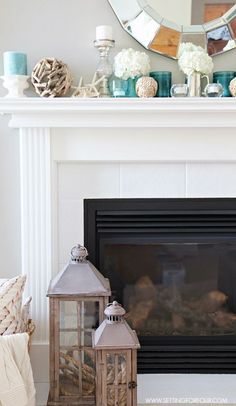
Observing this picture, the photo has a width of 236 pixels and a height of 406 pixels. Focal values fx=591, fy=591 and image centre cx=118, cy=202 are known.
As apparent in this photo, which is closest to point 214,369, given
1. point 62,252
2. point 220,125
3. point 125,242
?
point 125,242

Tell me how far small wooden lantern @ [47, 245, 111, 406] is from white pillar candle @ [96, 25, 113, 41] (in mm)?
872

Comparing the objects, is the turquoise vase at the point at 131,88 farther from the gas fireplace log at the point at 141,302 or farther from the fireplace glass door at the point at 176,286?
the gas fireplace log at the point at 141,302

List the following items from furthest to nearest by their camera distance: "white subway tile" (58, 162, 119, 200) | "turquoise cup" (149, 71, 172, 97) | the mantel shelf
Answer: "white subway tile" (58, 162, 119, 200)
"turquoise cup" (149, 71, 172, 97)
the mantel shelf

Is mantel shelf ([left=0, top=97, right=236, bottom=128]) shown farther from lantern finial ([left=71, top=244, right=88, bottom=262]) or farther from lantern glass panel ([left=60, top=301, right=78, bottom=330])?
lantern glass panel ([left=60, top=301, right=78, bottom=330])

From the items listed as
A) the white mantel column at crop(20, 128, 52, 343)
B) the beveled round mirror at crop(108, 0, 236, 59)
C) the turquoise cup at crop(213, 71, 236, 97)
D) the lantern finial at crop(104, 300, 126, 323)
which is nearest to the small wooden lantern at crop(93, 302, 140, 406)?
the lantern finial at crop(104, 300, 126, 323)

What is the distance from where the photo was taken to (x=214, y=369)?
274 centimetres

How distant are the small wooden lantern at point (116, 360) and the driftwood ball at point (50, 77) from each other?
0.94m

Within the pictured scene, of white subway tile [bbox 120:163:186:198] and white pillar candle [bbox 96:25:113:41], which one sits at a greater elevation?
white pillar candle [bbox 96:25:113:41]

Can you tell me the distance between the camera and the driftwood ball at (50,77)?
243 cm

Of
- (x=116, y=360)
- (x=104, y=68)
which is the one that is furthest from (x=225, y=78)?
(x=116, y=360)

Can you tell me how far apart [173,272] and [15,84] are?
1.11 metres

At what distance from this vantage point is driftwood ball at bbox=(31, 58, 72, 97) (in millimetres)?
2426

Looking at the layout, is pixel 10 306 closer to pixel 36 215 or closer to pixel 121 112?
pixel 36 215

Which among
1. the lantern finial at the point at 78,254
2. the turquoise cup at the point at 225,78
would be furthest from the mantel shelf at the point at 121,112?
the lantern finial at the point at 78,254
